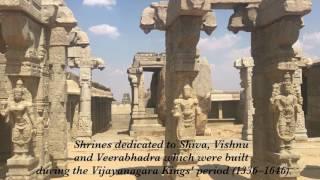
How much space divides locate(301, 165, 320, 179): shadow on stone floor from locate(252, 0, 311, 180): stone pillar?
2124 millimetres

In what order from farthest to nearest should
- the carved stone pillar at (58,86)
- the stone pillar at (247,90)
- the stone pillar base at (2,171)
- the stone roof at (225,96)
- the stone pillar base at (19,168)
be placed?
1. the stone roof at (225,96)
2. the stone pillar at (247,90)
3. the carved stone pillar at (58,86)
4. the stone pillar base at (2,171)
5. the stone pillar base at (19,168)

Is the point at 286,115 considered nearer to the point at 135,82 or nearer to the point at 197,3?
the point at 197,3

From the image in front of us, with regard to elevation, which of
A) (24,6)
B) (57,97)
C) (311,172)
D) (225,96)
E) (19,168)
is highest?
(24,6)

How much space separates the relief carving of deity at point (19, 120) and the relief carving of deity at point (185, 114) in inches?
117

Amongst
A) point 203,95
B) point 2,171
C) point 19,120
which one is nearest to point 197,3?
point 19,120

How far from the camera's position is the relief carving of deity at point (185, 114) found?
7.53 m

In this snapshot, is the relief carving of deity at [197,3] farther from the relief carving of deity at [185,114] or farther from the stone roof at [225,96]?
the stone roof at [225,96]

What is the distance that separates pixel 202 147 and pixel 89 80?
6.20m

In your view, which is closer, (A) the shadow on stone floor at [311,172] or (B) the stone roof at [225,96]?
(A) the shadow on stone floor at [311,172]

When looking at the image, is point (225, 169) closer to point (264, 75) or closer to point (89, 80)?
point (264, 75)

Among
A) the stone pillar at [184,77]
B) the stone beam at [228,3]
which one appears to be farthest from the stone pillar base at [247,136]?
the stone pillar at [184,77]

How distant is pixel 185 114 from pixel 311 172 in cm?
474

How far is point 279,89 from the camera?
7.45m

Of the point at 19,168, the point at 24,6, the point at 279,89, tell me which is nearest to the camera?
the point at 24,6
